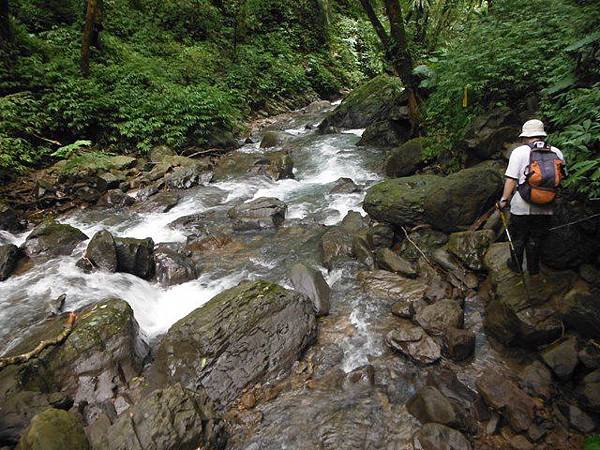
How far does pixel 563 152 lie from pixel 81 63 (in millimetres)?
14313

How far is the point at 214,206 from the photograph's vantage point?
9.45 metres

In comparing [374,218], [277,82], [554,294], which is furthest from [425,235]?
[277,82]

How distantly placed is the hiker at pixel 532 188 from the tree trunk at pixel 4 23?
570 inches

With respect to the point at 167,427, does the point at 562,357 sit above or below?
below

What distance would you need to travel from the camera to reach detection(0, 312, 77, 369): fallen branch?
414cm

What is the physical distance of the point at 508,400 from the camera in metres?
3.55

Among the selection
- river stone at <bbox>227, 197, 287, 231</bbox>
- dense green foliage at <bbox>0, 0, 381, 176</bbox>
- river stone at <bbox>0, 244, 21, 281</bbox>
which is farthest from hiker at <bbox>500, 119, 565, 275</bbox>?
dense green foliage at <bbox>0, 0, 381, 176</bbox>

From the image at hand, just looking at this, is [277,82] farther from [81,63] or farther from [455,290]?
[455,290]

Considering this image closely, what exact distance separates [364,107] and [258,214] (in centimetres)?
888

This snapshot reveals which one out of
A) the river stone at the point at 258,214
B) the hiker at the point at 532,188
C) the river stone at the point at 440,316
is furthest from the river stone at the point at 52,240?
the hiker at the point at 532,188

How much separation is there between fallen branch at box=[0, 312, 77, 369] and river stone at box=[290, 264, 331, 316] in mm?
3069

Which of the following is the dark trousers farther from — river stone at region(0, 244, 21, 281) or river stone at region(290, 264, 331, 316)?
river stone at region(0, 244, 21, 281)

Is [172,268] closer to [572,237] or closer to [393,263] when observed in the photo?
[393,263]

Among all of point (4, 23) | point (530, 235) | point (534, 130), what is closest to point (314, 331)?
point (530, 235)
